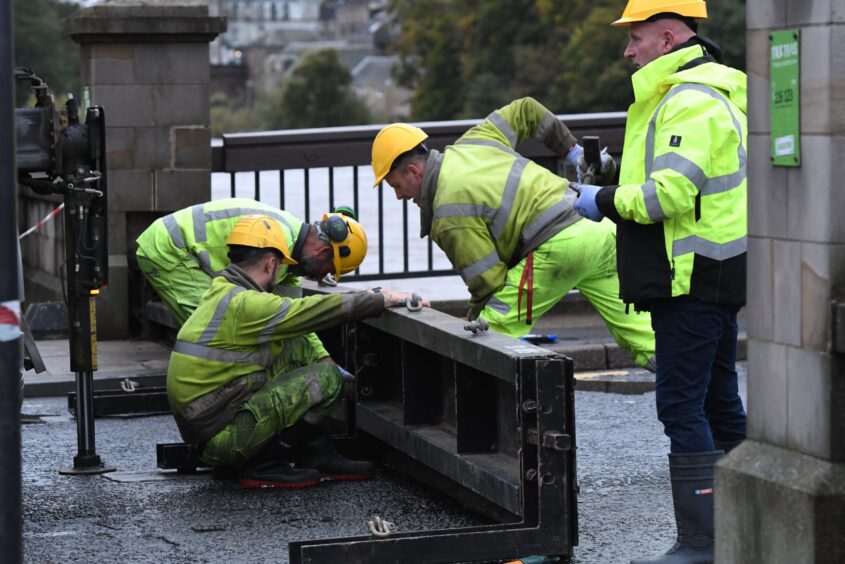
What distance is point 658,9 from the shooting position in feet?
19.8

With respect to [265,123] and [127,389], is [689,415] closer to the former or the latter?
[127,389]

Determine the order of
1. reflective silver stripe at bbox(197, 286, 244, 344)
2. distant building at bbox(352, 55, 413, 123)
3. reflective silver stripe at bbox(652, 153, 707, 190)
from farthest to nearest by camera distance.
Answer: distant building at bbox(352, 55, 413, 123) < reflective silver stripe at bbox(197, 286, 244, 344) < reflective silver stripe at bbox(652, 153, 707, 190)

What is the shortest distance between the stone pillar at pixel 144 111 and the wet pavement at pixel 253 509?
3.24m

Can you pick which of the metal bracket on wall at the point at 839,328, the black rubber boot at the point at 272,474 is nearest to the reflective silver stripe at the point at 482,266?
the black rubber boot at the point at 272,474

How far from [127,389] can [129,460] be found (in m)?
1.40

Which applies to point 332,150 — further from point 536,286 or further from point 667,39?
point 667,39

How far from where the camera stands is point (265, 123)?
131 meters

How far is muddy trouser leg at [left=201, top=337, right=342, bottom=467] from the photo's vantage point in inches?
289

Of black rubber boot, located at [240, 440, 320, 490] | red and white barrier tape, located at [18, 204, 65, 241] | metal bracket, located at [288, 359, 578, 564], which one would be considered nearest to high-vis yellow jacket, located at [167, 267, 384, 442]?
black rubber boot, located at [240, 440, 320, 490]

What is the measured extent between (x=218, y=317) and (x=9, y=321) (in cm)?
267

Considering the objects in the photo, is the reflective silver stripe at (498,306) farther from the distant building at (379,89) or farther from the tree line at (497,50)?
the distant building at (379,89)

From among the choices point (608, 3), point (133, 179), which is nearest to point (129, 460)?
point (133, 179)

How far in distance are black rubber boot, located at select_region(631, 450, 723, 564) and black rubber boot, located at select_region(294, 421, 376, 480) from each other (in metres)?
2.03

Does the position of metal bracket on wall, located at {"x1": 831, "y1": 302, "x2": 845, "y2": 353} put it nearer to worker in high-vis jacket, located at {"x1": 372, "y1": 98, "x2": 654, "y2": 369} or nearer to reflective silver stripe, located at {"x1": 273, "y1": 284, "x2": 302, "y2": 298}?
worker in high-vis jacket, located at {"x1": 372, "y1": 98, "x2": 654, "y2": 369}
